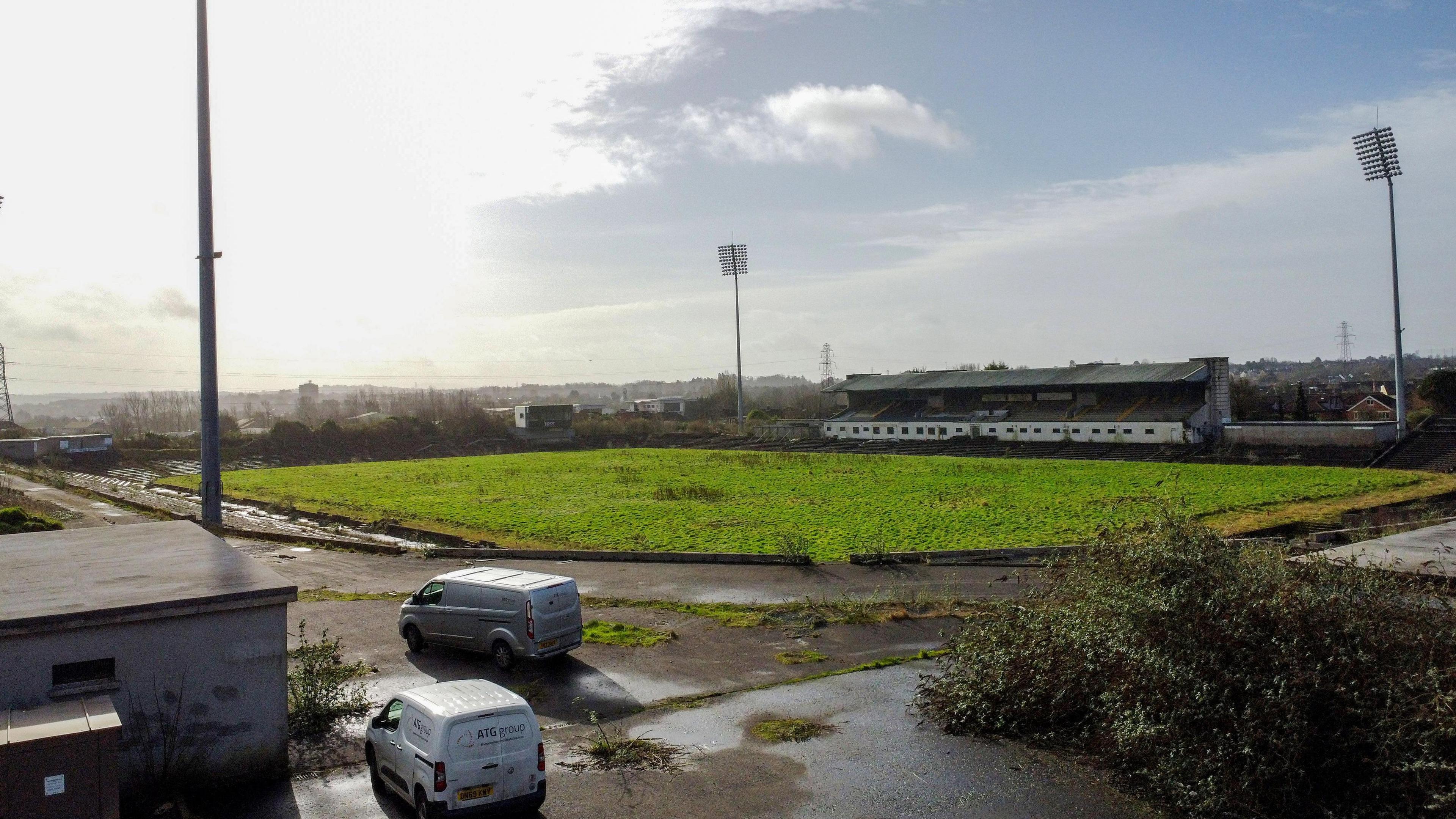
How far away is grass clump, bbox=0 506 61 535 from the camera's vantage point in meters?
26.7

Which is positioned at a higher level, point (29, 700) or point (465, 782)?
point (29, 700)

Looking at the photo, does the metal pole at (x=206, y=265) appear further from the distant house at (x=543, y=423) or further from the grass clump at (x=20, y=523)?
the distant house at (x=543, y=423)

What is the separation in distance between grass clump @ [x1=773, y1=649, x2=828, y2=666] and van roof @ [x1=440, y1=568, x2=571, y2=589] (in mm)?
4217

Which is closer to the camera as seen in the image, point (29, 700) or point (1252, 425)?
point (29, 700)

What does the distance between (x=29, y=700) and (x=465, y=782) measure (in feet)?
16.4

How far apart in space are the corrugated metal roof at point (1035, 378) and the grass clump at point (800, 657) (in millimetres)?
56312

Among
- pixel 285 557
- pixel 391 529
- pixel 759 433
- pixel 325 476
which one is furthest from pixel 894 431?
pixel 285 557

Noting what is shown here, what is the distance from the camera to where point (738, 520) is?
1390 inches

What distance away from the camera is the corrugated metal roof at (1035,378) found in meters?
66.4

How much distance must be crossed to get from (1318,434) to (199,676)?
6209 cm

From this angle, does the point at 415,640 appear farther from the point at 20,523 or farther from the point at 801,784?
the point at 20,523

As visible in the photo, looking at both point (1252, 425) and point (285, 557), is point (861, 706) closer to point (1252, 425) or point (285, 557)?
point (285, 557)

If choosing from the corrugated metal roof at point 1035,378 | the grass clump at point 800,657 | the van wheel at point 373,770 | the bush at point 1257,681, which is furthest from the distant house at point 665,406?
the bush at point 1257,681

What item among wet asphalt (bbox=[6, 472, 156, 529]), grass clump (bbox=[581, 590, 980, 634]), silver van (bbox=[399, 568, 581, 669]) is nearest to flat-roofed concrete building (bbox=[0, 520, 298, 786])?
silver van (bbox=[399, 568, 581, 669])
